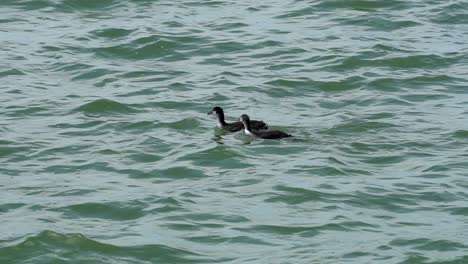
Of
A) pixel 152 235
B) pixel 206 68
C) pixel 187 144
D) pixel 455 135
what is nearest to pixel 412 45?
pixel 206 68

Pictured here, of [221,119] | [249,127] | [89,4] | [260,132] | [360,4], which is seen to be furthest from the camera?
[89,4]

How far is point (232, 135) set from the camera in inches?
753

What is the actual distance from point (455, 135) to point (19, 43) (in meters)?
9.07

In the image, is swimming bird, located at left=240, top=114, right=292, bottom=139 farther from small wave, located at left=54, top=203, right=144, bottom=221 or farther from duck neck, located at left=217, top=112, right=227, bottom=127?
small wave, located at left=54, top=203, right=144, bottom=221

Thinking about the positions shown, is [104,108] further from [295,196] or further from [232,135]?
[295,196]

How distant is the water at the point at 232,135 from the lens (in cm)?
1463

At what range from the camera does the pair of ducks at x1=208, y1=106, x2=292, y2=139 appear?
18.5 m

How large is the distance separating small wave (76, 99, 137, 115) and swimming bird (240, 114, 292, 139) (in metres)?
2.00

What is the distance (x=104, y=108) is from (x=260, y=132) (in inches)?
112

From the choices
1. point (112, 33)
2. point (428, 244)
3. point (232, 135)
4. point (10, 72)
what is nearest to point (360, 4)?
point (112, 33)

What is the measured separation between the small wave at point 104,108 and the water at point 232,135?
1.1 inches

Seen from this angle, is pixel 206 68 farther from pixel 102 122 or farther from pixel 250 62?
pixel 102 122

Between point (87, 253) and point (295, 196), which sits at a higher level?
point (87, 253)

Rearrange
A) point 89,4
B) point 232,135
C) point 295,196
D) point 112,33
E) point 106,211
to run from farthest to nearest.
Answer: point 89,4, point 112,33, point 232,135, point 295,196, point 106,211
